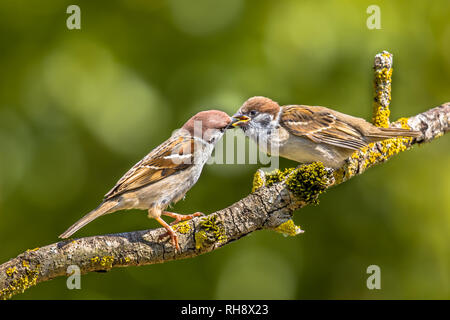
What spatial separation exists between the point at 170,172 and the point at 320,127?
151 centimetres

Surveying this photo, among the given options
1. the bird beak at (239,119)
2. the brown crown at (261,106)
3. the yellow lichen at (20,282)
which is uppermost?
the brown crown at (261,106)

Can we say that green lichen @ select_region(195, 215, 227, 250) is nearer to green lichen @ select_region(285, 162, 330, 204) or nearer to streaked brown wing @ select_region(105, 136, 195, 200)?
green lichen @ select_region(285, 162, 330, 204)

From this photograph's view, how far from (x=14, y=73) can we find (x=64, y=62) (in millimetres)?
588

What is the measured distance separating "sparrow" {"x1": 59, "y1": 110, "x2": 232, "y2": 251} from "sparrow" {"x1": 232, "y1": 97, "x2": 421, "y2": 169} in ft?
0.95

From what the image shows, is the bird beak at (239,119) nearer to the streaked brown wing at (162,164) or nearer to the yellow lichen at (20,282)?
the streaked brown wing at (162,164)

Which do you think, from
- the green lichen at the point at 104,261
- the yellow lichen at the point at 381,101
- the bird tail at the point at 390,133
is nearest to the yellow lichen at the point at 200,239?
the green lichen at the point at 104,261

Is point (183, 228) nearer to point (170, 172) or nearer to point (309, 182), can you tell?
point (170, 172)

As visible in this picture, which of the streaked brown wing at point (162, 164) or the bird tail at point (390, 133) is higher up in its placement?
the bird tail at point (390, 133)

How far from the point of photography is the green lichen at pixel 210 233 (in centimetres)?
388

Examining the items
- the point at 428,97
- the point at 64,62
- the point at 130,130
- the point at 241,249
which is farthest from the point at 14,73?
the point at 428,97

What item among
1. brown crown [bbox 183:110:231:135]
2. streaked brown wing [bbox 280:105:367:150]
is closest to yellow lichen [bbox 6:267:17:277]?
brown crown [bbox 183:110:231:135]

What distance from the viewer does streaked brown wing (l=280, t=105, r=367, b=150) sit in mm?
4934

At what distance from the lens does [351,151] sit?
4.94 m

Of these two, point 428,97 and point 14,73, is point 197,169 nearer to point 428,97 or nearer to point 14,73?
point 14,73
